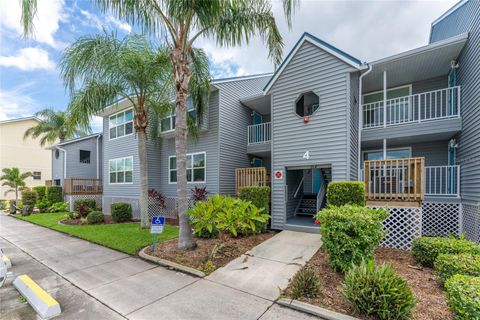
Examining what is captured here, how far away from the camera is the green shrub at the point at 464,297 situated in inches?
117

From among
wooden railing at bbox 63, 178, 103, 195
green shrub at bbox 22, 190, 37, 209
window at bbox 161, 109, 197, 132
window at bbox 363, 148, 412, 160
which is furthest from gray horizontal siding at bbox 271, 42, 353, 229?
green shrub at bbox 22, 190, 37, 209

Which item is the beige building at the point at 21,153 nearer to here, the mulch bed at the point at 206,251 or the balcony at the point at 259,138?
the balcony at the point at 259,138

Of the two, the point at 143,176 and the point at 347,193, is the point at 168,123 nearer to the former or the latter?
the point at 143,176

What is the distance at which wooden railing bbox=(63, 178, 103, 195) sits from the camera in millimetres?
17609

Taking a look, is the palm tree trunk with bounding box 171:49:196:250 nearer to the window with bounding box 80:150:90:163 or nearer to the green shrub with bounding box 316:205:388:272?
the green shrub with bounding box 316:205:388:272

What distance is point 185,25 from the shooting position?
6582 millimetres

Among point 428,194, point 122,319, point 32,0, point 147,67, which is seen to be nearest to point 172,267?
point 122,319

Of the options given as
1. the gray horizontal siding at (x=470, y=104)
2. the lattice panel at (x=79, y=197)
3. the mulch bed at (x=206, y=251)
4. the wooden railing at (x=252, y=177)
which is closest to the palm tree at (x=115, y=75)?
the mulch bed at (x=206, y=251)

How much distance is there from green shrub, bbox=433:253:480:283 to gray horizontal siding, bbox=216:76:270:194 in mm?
8518

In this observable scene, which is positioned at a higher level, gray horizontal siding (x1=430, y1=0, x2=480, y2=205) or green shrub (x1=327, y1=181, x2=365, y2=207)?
gray horizontal siding (x1=430, y1=0, x2=480, y2=205)

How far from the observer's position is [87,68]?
762 centimetres

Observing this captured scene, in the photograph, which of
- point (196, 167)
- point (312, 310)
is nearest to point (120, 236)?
point (196, 167)

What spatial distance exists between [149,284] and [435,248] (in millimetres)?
6546

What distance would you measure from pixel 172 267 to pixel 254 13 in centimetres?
779
